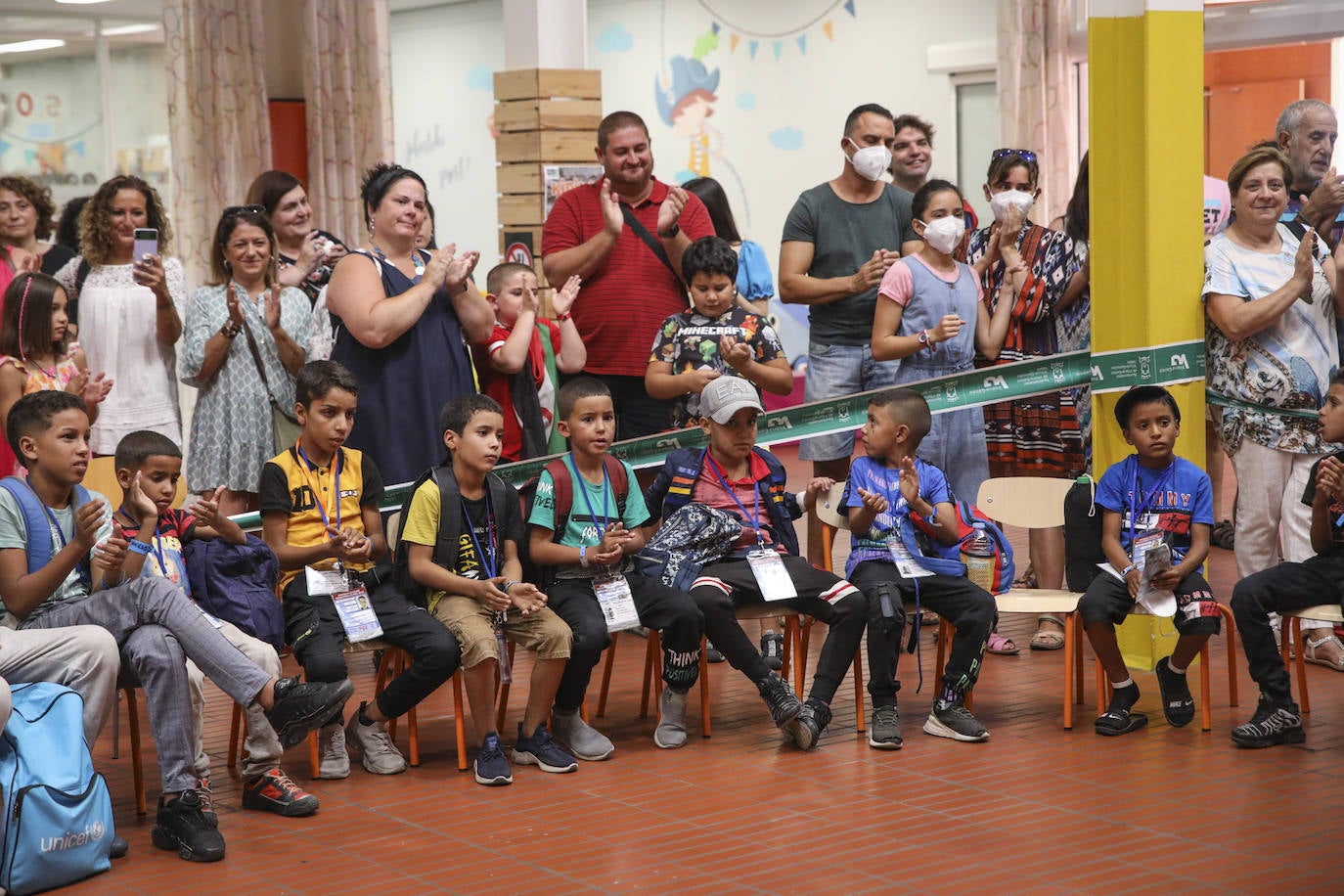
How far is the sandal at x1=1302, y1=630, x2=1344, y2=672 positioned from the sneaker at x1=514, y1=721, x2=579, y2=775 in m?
2.95

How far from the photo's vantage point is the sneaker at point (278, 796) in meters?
4.78

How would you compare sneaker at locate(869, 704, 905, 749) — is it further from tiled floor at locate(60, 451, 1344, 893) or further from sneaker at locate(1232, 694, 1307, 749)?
sneaker at locate(1232, 694, 1307, 749)

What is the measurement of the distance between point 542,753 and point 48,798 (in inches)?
62.9

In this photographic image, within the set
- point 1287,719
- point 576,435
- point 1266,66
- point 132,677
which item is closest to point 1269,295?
point 1287,719

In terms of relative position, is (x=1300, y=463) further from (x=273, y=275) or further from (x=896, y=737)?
(x=273, y=275)

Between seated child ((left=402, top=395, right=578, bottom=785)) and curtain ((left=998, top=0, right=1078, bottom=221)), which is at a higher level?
curtain ((left=998, top=0, right=1078, bottom=221))

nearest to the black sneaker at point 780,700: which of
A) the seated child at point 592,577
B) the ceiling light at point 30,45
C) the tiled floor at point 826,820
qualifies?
the tiled floor at point 826,820

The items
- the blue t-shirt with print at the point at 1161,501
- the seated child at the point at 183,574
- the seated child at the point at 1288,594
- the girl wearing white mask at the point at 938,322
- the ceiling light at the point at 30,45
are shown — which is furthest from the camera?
the ceiling light at the point at 30,45

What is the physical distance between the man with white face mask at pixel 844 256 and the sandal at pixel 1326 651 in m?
2.00

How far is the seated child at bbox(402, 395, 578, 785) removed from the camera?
17.0ft

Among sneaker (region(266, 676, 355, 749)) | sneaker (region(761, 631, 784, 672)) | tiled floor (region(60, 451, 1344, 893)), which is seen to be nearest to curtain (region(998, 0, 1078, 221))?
sneaker (region(761, 631, 784, 672))

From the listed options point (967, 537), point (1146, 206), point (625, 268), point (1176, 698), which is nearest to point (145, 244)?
point (625, 268)

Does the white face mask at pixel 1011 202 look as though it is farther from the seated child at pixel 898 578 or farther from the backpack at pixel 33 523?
the backpack at pixel 33 523

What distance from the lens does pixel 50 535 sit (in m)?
4.62
